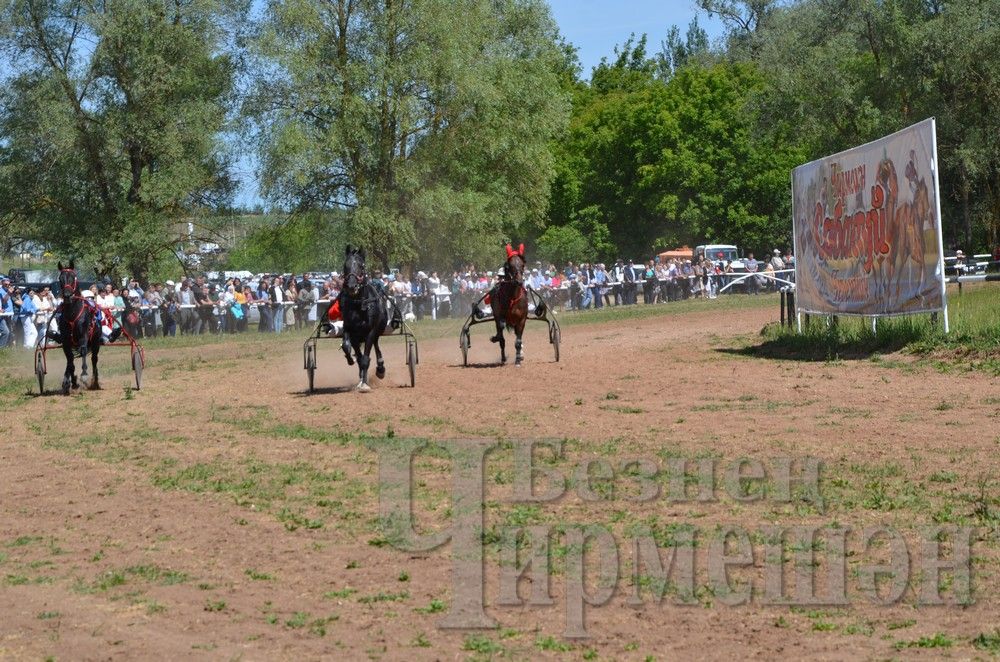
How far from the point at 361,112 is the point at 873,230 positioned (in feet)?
84.6

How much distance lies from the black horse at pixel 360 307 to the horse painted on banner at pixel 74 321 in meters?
4.17

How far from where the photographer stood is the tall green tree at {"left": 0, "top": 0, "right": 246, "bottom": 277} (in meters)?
41.8

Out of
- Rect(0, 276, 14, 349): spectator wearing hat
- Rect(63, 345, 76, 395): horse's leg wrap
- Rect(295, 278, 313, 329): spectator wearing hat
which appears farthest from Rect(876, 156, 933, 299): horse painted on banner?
Rect(295, 278, 313, 329): spectator wearing hat

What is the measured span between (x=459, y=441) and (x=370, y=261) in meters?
35.5

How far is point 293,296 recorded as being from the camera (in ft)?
131

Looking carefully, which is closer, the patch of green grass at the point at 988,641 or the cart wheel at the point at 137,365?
the patch of green grass at the point at 988,641

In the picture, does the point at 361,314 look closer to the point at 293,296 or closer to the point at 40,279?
the point at 293,296

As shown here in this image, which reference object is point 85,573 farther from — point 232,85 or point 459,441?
point 232,85

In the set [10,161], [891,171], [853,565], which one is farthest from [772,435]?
[10,161]

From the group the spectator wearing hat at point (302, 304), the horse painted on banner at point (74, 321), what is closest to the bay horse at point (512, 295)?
the horse painted on banner at point (74, 321)

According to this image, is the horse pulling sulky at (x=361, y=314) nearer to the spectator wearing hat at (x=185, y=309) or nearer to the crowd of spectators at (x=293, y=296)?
the crowd of spectators at (x=293, y=296)

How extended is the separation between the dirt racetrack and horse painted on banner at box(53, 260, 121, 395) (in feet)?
2.60
